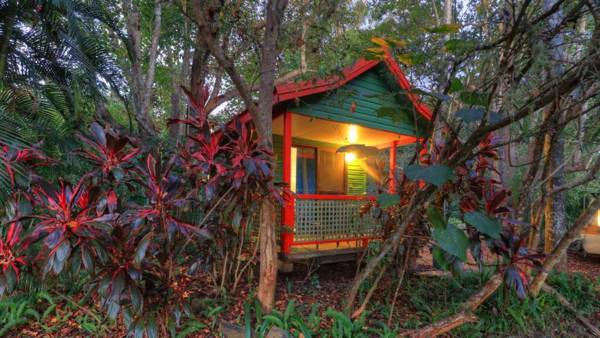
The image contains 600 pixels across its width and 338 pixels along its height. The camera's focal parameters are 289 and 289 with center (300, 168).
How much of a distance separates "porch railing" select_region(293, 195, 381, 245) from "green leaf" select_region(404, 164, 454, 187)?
2.38 metres

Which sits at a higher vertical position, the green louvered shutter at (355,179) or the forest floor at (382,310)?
the green louvered shutter at (355,179)

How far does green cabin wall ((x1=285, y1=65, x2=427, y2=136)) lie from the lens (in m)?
4.98

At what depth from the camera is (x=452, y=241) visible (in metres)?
2.27

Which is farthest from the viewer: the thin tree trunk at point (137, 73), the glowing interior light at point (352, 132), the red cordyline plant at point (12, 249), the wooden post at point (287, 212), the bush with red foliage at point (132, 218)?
the glowing interior light at point (352, 132)

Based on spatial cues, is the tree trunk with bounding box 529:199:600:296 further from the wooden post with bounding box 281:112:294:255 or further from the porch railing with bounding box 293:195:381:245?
the wooden post with bounding box 281:112:294:255

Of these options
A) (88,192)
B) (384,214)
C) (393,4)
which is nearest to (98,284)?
(88,192)

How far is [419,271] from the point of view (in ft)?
15.5

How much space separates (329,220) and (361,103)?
Result: 2.45 meters

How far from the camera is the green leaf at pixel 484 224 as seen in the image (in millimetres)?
2160

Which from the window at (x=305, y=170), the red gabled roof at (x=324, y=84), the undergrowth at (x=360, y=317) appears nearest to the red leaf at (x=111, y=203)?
the undergrowth at (x=360, y=317)

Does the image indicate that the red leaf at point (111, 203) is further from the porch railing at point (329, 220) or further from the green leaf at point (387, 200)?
the porch railing at point (329, 220)

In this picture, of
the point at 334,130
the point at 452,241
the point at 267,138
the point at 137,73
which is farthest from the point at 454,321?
the point at 137,73

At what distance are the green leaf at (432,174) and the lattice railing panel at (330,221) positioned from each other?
7.79ft

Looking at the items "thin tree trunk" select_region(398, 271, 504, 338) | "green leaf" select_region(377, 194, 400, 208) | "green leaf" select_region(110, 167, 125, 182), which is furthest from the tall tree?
"thin tree trunk" select_region(398, 271, 504, 338)
